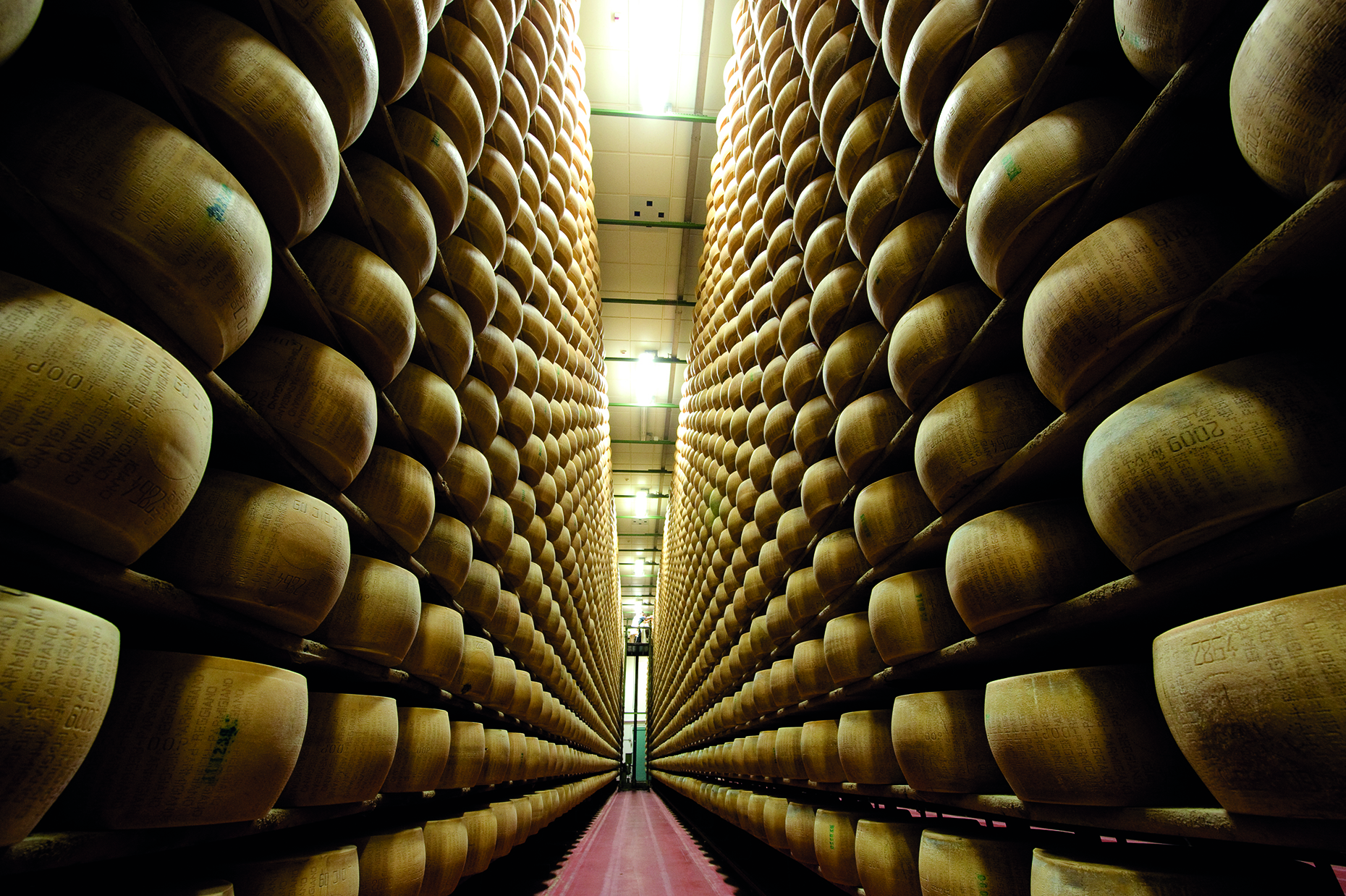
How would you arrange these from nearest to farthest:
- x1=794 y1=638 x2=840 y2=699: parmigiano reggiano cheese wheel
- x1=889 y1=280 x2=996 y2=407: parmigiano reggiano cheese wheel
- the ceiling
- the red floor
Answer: x1=889 y1=280 x2=996 y2=407: parmigiano reggiano cheese wheel
x1=794 y1=638 x2=840 y2=699: parmigiano reggiano cheese wheel
the red floor
the ceiling

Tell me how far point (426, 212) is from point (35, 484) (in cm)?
122

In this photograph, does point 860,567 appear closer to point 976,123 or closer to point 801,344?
point 801,344

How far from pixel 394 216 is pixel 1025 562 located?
166 cm

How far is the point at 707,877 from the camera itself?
166 inches

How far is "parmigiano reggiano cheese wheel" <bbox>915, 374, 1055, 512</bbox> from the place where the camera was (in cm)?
141

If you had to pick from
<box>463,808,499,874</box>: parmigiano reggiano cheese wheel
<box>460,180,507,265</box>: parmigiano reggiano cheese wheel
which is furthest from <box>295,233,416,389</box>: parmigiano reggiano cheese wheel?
<box>463,808,499,874</box>: parmigiano reggiano cheese wheel

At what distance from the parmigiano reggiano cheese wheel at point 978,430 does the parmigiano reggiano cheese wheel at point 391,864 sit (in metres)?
1.65

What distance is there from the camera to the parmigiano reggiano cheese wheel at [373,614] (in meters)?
1.46

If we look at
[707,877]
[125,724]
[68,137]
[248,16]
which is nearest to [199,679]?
[125,724]

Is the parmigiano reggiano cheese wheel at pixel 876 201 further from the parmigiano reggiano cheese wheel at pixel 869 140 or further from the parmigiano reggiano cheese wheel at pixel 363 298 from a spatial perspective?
the parmigiano reggiano cheese wheel at pixel 363 298

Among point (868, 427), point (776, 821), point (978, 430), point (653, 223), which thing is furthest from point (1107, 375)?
point (653, 223)

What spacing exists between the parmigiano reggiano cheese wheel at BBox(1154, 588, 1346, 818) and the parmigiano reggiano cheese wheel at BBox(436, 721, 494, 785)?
198cm

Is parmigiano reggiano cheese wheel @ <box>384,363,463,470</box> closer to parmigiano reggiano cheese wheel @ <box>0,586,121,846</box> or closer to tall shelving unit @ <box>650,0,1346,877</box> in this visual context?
parmigiano reggiano cheese wheel @ <box>0,586,121,846</box>

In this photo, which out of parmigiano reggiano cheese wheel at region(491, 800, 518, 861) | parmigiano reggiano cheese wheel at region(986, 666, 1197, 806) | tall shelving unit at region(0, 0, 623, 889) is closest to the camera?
tall shelving unit at region(0, 0, 623, 889)
